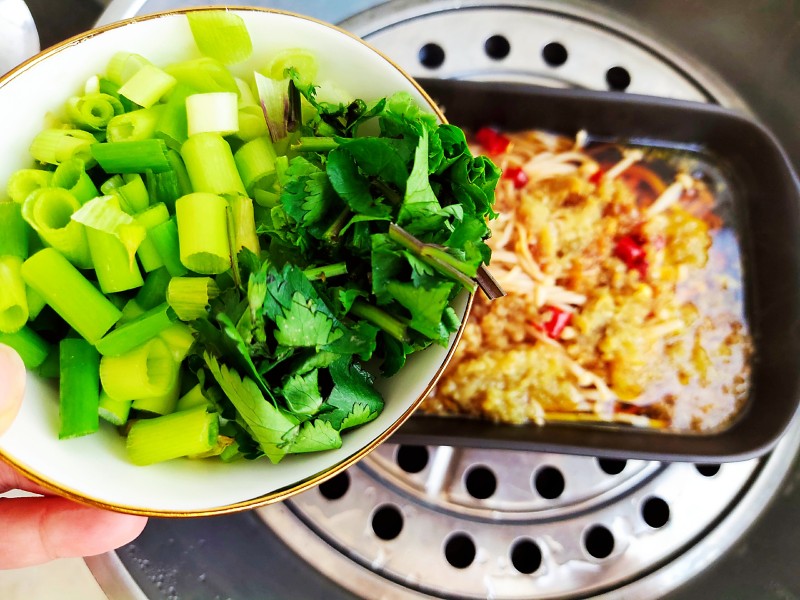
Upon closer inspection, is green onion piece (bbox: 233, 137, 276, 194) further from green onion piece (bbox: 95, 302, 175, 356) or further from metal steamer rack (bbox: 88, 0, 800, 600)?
metal steamer rack (bbox: 88, 0, 800, 600)

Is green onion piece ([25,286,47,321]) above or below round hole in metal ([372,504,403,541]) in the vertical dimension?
above

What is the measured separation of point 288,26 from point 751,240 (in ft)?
3.22

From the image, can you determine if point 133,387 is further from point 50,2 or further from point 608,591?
point 50,2

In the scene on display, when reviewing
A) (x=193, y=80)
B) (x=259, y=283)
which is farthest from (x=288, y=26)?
(x=259, y=283)

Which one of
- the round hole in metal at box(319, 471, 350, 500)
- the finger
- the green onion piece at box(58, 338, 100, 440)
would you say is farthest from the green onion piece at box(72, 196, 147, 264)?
the round hole in metal at box(319, 471, 350, 500)

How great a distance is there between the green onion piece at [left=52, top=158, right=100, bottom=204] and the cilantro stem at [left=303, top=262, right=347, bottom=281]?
10.4 inches

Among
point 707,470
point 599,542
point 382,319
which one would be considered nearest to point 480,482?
point 599,542

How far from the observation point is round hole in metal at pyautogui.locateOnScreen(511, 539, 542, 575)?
40.2 inches

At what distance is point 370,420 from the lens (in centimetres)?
70

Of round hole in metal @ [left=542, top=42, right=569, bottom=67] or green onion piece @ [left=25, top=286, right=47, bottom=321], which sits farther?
round hole in metal @ [left=542, top=42, right=569, bottom=67]

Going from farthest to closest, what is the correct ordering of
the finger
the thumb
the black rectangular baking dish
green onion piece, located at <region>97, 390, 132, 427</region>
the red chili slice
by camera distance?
the red chili slice, the black rectangular baking dish, the finger, green onion piece, located at <region>97, 390, 132, 427</region>, the thumb

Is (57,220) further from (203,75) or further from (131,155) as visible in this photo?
(203,75)

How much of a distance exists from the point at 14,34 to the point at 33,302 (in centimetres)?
66

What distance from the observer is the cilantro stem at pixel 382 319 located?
2.12 feet
